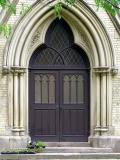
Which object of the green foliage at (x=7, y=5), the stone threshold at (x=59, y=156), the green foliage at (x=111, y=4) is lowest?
the stone threshold at (x=59, y=156)

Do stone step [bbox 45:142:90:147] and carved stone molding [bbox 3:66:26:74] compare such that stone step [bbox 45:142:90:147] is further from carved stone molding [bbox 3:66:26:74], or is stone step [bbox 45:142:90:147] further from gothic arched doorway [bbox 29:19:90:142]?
carved stone molding [bbox 3:66:26:74]

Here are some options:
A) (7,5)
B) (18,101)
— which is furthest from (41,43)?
(7,5)

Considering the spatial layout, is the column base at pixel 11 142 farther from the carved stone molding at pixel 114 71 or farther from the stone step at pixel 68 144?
the carved stone molding at pixel 114 71

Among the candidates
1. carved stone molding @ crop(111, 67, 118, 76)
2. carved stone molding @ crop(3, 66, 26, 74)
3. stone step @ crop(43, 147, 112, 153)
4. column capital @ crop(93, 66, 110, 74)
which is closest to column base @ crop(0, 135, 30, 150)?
stone step @ crop(43, 147, 112, 153)

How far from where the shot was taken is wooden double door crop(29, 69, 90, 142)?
15.3 meters

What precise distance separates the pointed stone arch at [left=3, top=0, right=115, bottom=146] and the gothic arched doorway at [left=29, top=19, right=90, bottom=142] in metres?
0.27

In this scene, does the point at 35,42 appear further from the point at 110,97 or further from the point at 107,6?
the point at 107,6

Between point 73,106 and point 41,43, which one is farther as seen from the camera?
point 73,106

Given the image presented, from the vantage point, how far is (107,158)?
13680mm

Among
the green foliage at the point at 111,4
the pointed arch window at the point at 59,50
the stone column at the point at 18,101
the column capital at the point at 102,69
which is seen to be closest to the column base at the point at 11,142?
the stone column at the point at 18,101

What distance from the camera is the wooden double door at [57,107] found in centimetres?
1530

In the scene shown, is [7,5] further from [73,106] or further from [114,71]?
[73,106]

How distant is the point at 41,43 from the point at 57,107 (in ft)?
6.12

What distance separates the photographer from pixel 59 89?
15.3 meters
